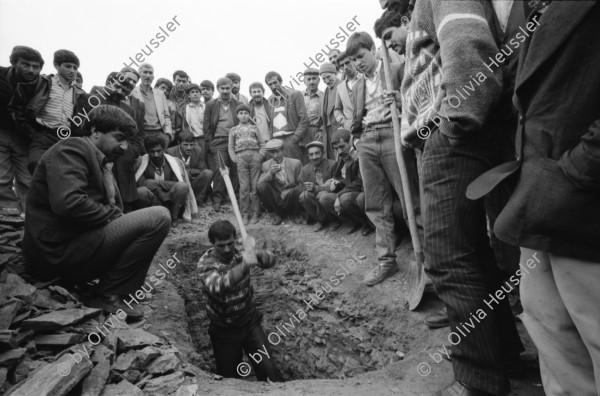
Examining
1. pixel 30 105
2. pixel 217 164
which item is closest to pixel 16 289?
pixel 30 105

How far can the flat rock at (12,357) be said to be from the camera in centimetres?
208

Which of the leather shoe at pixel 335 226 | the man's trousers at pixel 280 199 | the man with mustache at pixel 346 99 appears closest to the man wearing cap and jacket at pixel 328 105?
the man with mustache at pixel 346 99

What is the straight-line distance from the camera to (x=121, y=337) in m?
2.71

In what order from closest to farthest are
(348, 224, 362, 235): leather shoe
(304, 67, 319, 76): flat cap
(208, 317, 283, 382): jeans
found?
(208, 317, 283, 382): jeans → (348, 224, 362, 235): leather shoe → (304, 67, 319, 76): flat cap

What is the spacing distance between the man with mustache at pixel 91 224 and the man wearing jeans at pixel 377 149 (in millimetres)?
2320

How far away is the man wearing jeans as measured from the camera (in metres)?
3.89

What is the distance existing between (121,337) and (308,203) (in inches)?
157

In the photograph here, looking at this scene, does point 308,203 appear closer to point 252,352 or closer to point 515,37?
point 252,352

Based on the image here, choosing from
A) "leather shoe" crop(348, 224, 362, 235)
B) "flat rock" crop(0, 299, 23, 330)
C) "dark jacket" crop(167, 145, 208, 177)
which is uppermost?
"flat rock" crop(0, 299, 23, 330)

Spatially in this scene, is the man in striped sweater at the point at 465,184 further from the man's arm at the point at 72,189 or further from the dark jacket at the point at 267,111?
the dark jacket at the point at 267,111

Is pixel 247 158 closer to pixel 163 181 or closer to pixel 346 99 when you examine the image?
pixel 163 181

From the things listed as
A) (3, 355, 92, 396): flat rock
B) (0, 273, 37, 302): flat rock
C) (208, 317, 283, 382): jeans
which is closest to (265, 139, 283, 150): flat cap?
(208, 317, 283, 382): jeans

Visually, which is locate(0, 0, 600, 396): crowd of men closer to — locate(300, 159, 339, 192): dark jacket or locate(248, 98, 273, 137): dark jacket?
locate(300, 159, 339, 192): dark jacket

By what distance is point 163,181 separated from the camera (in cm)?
661
